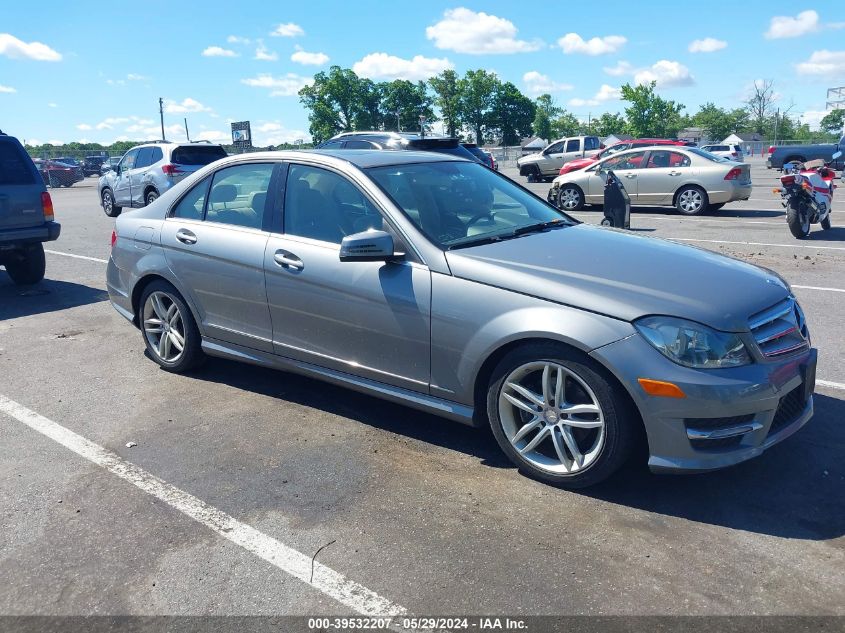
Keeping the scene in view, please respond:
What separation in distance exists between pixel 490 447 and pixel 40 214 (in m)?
7.02

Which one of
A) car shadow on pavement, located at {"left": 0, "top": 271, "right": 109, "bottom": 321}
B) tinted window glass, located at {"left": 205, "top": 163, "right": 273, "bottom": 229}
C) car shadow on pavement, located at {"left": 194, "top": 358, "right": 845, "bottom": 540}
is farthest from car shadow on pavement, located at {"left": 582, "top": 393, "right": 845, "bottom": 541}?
car shadow on pavement, located at {"left": 0, "top": 271, "right": 109, "bottom": 321}

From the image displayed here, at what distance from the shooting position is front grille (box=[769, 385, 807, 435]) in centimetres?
361

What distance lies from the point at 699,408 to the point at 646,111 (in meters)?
73.7

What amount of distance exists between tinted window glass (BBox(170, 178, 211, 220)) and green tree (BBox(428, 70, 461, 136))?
10993 cm

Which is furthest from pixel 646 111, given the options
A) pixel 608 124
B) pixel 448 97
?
pixel 448 97

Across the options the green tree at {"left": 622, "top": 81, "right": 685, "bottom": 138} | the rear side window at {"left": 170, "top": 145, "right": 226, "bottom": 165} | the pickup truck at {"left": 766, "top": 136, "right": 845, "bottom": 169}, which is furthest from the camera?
the green tree at {"left": 622, "top": 81, "right": 685, "bottom": 138}

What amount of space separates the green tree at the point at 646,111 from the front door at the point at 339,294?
72309 mm

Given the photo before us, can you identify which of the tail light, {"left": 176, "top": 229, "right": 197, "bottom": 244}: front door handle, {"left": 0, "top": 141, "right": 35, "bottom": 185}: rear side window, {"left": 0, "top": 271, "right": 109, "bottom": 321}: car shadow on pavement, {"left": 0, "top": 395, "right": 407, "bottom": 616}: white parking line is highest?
{"left": 0, "top": 141, "right": 35, "bottom": 185}: rear side window

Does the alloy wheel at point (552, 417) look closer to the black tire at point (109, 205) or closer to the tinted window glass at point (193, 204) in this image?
the tinted window glass at point (193, 204)

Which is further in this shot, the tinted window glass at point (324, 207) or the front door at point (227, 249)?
the front door at point (227, 249)

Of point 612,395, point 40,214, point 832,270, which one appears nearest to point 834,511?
point 612,395

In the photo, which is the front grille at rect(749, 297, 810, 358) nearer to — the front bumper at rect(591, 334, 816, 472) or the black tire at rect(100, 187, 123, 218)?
the front bumper at rect(591, 334, 816, 472)

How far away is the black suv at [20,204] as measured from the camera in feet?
28.5

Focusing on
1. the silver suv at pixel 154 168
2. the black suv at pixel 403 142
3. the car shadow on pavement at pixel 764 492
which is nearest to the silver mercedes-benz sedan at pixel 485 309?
the car shadow on pavement at pixel 764 492
